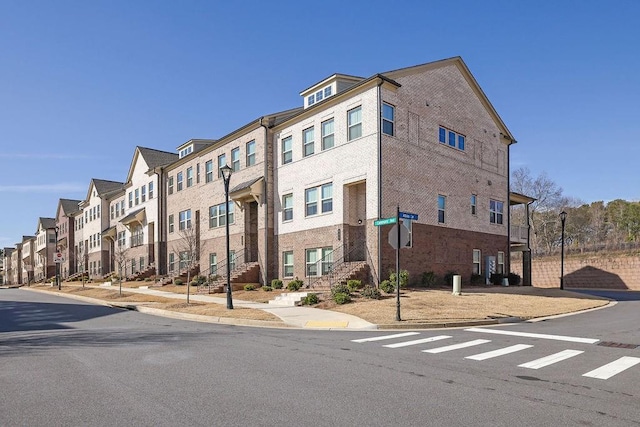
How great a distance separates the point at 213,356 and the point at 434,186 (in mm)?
20124

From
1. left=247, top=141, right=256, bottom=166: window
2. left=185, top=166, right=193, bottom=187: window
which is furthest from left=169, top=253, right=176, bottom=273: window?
left=247, top=141, right=256, bottom=166: window

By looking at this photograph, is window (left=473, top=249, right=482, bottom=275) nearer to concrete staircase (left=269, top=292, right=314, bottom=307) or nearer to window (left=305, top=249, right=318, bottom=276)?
window (left=305, top=249, right=318, bottom=276)

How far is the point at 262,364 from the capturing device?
9.21m

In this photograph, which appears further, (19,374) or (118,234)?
(118,234)

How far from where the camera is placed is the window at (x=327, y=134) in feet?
88.6

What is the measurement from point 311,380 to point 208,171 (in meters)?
30.8

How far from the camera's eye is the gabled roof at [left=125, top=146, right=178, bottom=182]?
46.5 m

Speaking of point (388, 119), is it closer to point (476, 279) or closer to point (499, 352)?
point (476, 279)

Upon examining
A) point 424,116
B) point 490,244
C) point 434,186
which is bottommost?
point 490,244

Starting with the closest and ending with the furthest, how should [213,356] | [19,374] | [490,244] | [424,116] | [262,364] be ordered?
[19,374]
[262,364]
[213,356]
[424,116]
[490,244]

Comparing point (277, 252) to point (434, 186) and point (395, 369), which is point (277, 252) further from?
point (395, 369)

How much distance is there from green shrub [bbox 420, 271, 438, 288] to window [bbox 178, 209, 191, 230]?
20.7 meters

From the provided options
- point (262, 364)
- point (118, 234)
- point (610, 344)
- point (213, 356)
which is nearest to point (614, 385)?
point (610, 344)

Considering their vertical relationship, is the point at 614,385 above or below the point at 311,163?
below
